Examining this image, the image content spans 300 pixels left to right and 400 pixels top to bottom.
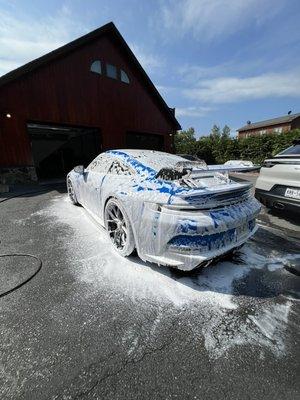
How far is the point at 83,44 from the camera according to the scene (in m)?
11.9

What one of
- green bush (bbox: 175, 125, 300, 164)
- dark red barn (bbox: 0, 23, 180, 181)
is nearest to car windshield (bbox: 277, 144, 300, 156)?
dark red barn (bbox: 0, 23, 180, 181)

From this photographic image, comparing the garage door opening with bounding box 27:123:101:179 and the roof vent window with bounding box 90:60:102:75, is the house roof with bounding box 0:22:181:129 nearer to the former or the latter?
the roof vent window with bounding box 90:60:102:75

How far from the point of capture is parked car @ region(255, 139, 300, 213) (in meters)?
3.83

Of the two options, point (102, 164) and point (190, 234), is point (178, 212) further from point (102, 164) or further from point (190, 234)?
point (102, 164)

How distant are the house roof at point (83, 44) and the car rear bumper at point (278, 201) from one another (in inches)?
412

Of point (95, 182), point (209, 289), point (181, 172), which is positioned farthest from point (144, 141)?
point (209, 289)

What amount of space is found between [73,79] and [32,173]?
5.15 meters

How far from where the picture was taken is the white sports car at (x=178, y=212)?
2305 mm

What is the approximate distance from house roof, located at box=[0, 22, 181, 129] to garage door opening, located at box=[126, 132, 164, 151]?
5.73 ft

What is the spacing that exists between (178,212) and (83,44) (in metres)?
13.1

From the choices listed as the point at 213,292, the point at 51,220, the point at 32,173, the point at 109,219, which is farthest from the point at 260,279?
the point at 32,173

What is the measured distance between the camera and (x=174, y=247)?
2359mm

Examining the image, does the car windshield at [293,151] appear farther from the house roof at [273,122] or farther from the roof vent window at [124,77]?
the house roof at [273,122]

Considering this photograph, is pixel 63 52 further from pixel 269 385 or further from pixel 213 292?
pixel 269 385
